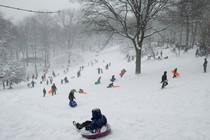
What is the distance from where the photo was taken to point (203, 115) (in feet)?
22.7

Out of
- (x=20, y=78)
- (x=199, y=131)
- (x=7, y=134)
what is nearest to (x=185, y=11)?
(x=199, y=131)

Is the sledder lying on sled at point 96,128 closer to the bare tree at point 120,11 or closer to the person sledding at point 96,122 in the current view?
the person sledding at point 96,122

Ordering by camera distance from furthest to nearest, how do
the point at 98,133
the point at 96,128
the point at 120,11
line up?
the point at 120,11
the point at 96,128
the point at 98,133

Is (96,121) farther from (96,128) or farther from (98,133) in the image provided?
(98,133)

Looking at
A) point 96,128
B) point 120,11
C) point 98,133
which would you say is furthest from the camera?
point 120,11

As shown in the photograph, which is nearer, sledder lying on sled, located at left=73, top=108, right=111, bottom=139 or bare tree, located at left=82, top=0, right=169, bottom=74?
sledder lying on sled, located at left=73, top=108, right=111, bottom=139

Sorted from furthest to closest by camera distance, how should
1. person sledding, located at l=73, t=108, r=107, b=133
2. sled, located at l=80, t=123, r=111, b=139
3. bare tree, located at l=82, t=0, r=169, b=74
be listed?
1. bare tree, located at l=82, t=0, r=169, b=74
2. person sledding, located at l=73, t=108, r=107, b=133
3. sled, located at l=80, t=123, r=111, b=139

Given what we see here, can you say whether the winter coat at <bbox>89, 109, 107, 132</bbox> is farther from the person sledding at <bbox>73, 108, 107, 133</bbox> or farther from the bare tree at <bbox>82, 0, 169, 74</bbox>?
the bare tree at <bbox>82, 0, 169, 74</bbox>

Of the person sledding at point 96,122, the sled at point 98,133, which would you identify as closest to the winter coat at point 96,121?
the person sledding at point 96,122

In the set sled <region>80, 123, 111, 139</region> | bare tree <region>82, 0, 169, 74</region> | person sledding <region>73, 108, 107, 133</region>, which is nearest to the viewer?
sled <region>80, 123, 111, 139</region>

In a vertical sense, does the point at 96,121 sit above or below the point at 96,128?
above

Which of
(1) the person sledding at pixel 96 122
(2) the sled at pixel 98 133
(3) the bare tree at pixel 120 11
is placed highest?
(3) the bare tree at pixel 120 11

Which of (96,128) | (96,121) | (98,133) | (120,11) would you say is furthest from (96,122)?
(120,11)

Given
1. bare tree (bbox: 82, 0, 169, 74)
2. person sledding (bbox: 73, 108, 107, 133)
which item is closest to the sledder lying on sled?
person sledding (bbox: 73, 108, 107, 133)
